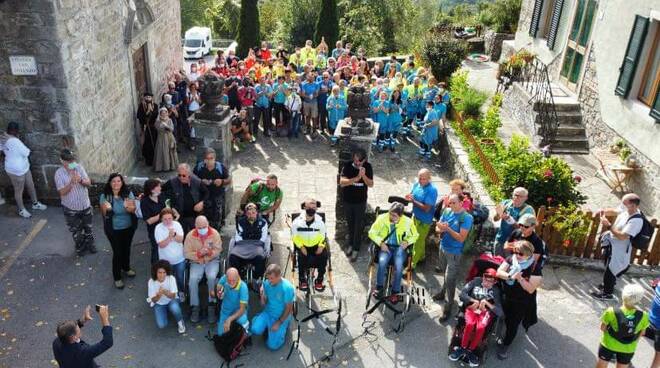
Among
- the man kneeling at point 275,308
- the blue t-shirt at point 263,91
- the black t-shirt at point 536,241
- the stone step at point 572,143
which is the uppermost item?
the blue t-shirt at point 263,91

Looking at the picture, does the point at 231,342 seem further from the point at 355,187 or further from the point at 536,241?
the point at 536,241

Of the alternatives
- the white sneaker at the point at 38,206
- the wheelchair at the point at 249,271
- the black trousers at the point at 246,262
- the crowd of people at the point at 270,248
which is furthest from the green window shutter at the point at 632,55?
the white sneaker at the point at 38,206

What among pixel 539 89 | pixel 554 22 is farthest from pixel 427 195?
pixel 554 22

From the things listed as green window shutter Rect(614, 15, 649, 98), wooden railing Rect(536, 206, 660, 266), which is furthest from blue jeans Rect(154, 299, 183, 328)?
green window shutter Rect(614, 15, 649, 98)

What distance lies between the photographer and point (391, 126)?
43.7 feet

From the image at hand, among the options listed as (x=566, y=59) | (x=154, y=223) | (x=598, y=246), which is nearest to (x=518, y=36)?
(x=566, y=59)

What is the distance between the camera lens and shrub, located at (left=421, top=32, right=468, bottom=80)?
15539 millimetres

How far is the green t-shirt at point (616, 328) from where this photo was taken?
5934 millimetres

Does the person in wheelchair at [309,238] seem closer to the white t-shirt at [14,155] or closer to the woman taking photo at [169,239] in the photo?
the woman taking photo at [169,239]

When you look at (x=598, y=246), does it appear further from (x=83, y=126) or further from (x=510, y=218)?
(x=83, y=126)

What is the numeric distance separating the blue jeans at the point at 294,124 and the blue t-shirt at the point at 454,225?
702cm

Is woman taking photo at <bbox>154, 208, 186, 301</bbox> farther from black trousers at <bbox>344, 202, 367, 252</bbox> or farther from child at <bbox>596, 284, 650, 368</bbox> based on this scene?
child at <bbox>596, 284, 650, 368</bbox>

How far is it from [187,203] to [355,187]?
2428mm

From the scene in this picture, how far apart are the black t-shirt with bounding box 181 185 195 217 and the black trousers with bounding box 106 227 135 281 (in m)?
0.74
